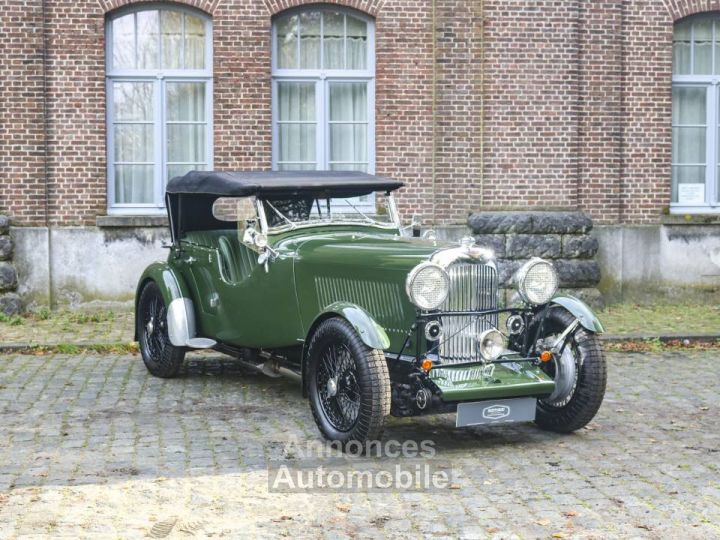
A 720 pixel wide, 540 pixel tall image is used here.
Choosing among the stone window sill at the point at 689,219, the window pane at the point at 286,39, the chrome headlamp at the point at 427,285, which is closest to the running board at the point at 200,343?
the chrome headlamp at the point at 427,285

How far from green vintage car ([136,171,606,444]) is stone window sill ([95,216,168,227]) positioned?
5031mm

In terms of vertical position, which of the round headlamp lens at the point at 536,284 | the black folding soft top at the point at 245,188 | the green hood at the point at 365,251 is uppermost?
the black folding soft top at the point at 245,188

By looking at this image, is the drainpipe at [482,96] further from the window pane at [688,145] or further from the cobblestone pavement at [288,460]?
the cobblestone pavement at [288,460]

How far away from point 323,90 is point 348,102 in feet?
1.24

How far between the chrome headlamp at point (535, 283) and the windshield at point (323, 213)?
5.85 feet

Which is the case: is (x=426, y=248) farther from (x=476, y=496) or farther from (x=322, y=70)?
(x=322, y=70)

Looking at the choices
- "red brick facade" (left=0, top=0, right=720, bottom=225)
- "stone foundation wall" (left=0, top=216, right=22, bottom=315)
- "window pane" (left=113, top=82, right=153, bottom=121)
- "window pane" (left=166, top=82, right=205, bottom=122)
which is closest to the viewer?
"stone foundation wall" (left=0, top=216, right=22, bottom=315)

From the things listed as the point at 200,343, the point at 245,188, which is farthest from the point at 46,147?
the point at 245,188

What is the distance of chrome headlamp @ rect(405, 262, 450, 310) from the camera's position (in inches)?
279

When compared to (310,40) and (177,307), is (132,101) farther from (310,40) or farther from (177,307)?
(177,307)

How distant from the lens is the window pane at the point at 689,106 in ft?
51.9

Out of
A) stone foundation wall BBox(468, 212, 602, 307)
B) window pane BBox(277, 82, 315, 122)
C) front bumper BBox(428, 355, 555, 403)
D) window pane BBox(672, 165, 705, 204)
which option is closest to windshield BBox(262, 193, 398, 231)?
front bumper BBox(428, 355, 555, 403)

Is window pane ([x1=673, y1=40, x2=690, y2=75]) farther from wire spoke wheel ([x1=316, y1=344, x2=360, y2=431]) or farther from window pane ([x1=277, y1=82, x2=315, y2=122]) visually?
wire spoke wheel ([x1=316, y1=344, x2=360, y2=431])

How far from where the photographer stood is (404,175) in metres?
15.0
